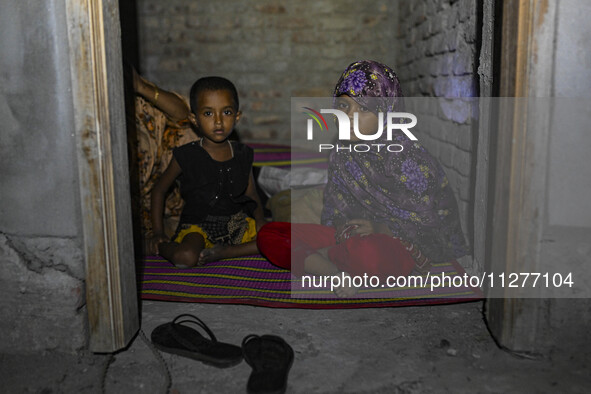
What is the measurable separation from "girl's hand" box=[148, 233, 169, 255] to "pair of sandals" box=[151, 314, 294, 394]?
1.05 m

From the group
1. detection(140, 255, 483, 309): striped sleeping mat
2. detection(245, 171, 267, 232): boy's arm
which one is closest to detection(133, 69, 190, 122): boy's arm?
detection(245, 171, 267, 232): boy's arm

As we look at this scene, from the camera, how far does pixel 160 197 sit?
307cm

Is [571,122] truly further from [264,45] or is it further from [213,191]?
[264,45]

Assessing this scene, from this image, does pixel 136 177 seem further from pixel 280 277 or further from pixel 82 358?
pixel 82 358

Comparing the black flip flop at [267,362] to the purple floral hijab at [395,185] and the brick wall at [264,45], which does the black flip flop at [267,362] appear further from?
the brick wall at [264,45]

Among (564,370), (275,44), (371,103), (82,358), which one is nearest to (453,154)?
(371,103)

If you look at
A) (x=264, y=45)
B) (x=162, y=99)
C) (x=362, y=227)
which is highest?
(x=264, y=45)

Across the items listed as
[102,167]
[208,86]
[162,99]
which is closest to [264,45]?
[162,99]

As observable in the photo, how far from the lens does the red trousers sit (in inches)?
98.3

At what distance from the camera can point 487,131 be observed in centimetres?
239

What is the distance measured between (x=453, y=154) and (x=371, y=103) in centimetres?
73

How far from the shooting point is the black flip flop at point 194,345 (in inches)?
72.1

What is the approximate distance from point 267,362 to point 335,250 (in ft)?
3.05

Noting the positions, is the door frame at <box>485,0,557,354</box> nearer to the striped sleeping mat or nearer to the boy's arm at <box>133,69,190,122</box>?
the striped sleeping mat
